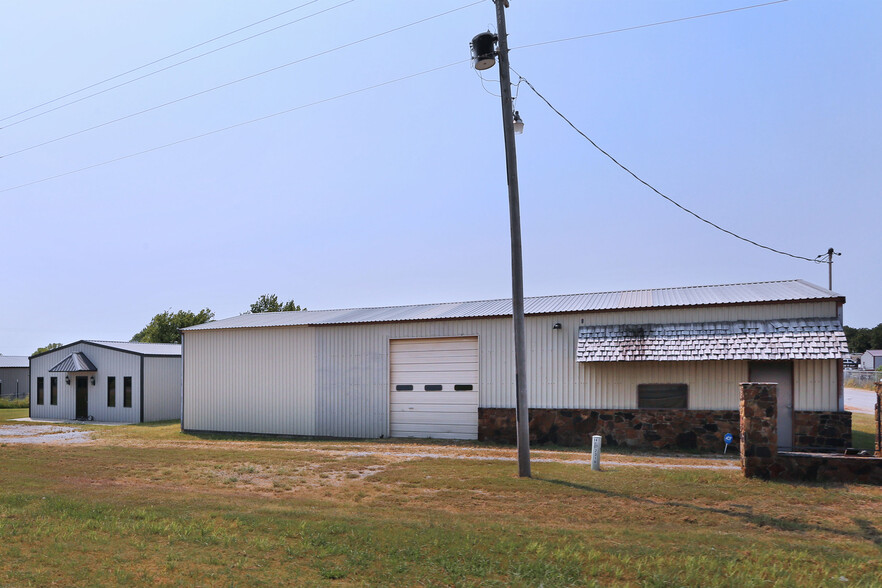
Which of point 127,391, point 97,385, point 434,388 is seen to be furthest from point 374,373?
point 97,385

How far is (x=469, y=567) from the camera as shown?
6.44 meters

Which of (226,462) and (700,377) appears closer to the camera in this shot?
(226,462)

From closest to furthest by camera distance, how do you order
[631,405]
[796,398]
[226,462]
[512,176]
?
[512,176] → [226,462] → [796,398] → [631,405]

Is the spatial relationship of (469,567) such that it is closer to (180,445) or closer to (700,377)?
(700,377)

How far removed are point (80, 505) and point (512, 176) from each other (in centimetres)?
884

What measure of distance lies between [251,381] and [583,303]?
38.2 feet

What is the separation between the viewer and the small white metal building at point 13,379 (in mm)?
51219

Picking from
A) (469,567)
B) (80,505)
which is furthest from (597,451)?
(80,505)

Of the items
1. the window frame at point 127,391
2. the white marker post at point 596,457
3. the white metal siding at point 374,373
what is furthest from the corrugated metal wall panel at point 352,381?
the window frame at point 127,391

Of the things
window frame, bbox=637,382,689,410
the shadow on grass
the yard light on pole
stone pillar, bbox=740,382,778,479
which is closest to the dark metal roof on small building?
window frame, bbox=637,382,689,410

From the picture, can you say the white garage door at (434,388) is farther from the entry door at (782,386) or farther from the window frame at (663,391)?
the entry door at (782,386)

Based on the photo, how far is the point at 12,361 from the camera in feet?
176

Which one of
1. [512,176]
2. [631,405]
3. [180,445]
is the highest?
[512,176]

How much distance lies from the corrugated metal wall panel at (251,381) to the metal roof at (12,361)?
3602 centimetres
